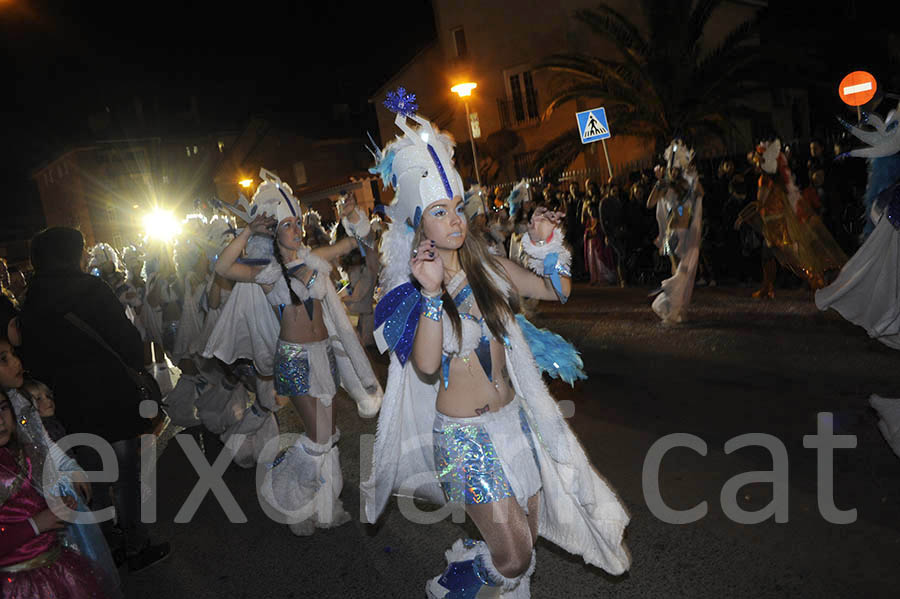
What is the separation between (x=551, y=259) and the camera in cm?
328

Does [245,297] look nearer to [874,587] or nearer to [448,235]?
[448,235]

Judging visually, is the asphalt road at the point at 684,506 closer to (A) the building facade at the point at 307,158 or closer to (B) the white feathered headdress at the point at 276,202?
(B) the white feathered headdress at the point at 276,202

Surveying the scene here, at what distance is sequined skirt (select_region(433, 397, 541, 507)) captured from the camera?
2832 mm

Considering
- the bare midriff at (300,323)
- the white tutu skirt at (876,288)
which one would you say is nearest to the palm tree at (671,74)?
the white tutu skirt at (876,288)

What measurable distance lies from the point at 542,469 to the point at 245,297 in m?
3.49

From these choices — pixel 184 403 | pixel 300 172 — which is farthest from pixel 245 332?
pixel 300 172

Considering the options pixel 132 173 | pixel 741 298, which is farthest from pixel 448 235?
pixel 132 173

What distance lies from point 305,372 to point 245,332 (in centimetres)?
123

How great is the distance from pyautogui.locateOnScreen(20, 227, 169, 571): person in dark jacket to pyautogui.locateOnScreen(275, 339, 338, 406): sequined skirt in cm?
92

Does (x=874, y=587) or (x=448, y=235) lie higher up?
(x=448, y=235)

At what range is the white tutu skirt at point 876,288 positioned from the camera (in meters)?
6.20

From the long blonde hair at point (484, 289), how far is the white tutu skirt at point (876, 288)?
4.78m

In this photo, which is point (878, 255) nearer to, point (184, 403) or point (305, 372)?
point (305, 372)

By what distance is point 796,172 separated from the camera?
1107cm
